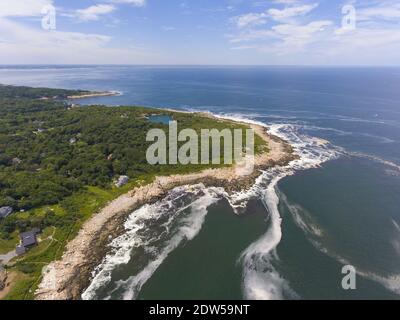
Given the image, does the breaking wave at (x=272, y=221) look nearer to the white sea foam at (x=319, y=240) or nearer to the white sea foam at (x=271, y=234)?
the white sea foam at (x=271, y=234)

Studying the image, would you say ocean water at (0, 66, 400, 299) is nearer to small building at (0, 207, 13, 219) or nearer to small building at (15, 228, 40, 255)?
small building at (15, 228, 40, 255)

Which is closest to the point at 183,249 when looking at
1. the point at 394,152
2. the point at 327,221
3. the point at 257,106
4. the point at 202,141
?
the point at 327,221

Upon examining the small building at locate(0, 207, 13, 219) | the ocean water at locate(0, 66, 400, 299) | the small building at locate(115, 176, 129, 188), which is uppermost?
the small building at locate(115, 176, 129, 188)

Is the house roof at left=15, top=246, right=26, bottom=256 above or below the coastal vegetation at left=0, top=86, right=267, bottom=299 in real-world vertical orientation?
below

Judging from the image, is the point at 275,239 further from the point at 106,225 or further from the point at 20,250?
the point at 20,250

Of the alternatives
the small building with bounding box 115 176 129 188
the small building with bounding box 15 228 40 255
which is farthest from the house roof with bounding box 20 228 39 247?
the small building with bounding box 115 176 129 188
